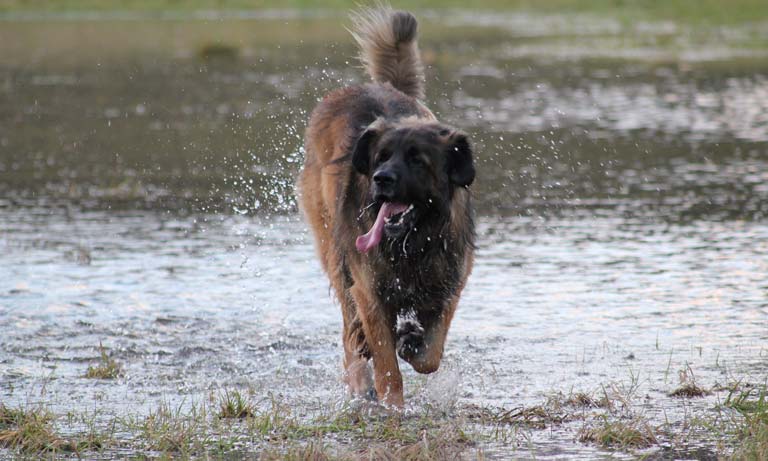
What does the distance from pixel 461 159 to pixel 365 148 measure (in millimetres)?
512

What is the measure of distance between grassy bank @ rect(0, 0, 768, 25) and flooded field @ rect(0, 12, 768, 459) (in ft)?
64.8

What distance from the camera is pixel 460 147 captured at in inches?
241

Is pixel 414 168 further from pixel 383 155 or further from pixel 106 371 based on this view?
pixel 106 371

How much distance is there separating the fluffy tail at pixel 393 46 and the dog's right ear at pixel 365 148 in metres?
1.96

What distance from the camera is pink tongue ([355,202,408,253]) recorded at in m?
6.04

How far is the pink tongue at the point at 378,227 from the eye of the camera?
6.04 m

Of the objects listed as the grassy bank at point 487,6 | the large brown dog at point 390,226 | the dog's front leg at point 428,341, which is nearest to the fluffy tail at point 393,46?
the large brown dog at point 390,226

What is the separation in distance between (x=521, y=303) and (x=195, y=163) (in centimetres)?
746

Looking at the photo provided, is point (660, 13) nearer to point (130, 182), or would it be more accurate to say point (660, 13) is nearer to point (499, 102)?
point (499, 102)

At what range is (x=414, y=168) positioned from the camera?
6000 mm

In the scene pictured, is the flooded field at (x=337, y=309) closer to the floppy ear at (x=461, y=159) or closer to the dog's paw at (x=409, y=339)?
the dog's paw at (x=409, y=339)

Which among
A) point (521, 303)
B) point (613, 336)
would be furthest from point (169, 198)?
point (613, 336)

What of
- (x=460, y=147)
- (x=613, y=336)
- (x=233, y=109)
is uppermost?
(x=460, y=147)

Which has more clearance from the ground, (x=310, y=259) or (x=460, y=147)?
(x=460, y=147)
